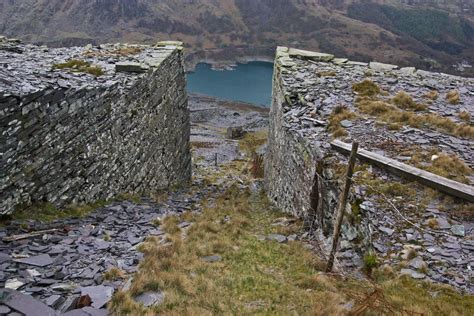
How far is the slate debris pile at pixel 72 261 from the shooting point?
7.30 m

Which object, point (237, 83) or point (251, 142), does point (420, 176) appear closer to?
point (251, 142)

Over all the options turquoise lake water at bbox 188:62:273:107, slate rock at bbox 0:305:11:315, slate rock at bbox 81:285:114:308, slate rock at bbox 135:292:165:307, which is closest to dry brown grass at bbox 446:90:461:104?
slate rock at bbox 135:292:165:307

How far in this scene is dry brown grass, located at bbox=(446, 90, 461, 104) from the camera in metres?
17.6

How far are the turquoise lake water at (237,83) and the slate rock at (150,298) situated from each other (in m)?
124

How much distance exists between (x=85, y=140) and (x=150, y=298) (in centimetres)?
699

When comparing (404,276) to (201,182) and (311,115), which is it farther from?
(201,182)

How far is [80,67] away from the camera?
15914mm

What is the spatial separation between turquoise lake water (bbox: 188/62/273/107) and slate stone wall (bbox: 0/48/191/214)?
112 metres

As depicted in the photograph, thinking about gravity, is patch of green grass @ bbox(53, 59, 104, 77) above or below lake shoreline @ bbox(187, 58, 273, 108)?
above

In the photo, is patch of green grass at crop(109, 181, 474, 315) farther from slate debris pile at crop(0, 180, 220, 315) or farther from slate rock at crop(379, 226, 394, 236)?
slate rock at crop(379, 226, 394, 236)

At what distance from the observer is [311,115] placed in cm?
1752

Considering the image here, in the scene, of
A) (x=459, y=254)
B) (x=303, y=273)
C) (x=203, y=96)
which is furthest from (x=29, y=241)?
(x=203, y=96)

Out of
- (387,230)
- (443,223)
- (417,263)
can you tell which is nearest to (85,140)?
(387,230)

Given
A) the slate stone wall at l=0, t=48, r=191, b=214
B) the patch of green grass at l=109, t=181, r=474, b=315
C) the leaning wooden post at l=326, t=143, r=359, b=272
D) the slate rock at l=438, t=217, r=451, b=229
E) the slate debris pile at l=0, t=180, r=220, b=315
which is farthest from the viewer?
the slate stone wall at l=0, t=48, r=191, b=214
